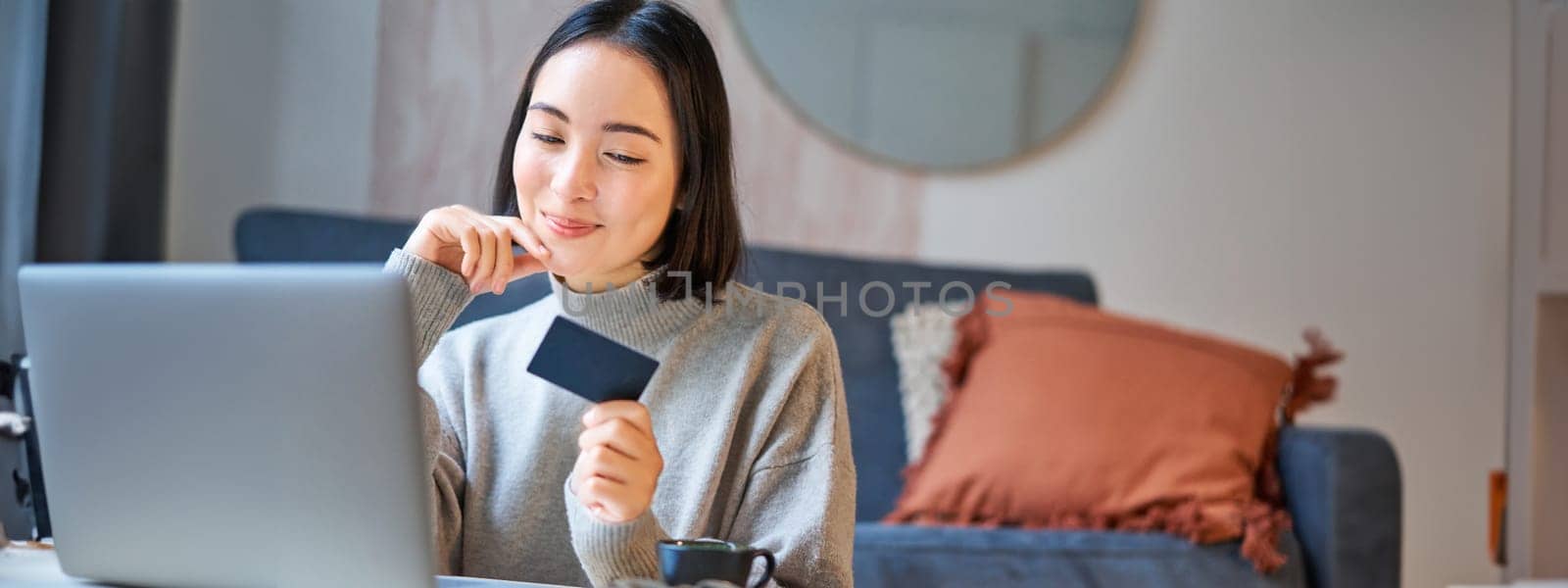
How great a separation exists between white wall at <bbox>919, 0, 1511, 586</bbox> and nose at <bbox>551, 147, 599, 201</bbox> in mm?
1779

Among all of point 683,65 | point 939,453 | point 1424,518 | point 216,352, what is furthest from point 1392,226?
point 216,352

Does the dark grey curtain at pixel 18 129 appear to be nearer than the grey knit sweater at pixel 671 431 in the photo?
No

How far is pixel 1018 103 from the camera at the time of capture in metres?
2.82

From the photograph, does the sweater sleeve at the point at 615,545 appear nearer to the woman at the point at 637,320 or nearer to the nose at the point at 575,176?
the woman at the point at 637,320

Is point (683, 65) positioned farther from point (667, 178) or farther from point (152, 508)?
point (152, 508)

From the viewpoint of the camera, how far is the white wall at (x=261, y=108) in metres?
2.55

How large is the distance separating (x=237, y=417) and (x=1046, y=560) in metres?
1.36

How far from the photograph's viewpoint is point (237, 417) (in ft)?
2.59

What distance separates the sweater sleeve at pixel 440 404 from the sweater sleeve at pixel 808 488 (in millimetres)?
246

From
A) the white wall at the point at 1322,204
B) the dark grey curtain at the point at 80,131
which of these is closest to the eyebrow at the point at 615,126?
the dark grey curtain at the point at 80,131

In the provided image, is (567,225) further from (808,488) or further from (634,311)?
(808,488)

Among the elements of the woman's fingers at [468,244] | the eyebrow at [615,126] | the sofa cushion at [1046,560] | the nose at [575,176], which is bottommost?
the sofa cushion at [1046,560]

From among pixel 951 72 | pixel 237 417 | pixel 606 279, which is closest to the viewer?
pixel 237 417

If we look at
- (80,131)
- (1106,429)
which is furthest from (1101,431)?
(80,131)
